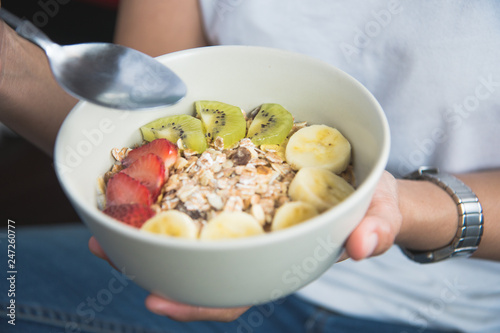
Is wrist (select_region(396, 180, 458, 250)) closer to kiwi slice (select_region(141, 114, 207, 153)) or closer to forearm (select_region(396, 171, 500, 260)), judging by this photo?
forearm (select_region(396, 171, 500, 260))

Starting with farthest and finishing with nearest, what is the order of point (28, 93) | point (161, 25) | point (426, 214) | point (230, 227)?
point (161, 25) < point (28, 93) < point (426, 214) < point (230, 227)

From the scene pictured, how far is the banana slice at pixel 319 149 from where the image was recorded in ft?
2.31

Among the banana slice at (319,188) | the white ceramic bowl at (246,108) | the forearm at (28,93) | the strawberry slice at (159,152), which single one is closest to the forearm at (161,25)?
the forearm at (28,93)

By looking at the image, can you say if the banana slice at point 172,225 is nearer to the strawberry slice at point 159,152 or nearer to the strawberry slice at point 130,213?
the strawberry slice at point 130,213

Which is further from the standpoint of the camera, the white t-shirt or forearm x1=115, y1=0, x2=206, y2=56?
forearm x1=115, y1=0, x2=206, y2=56

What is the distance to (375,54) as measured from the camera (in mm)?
895

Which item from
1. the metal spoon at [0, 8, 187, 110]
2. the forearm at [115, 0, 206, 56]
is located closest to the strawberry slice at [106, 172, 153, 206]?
the metal spoon at [0, 8, 187, 110]

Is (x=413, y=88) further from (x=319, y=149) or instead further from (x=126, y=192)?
(x=126, y=192)

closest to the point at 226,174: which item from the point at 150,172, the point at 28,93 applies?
the point at 150,172

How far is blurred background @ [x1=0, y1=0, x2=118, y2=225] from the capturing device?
5.48 ft

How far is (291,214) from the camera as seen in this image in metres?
0.60

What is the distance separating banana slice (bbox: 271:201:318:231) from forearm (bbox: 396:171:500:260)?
25cm

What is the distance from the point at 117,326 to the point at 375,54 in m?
0.79

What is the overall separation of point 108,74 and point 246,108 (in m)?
0.26
